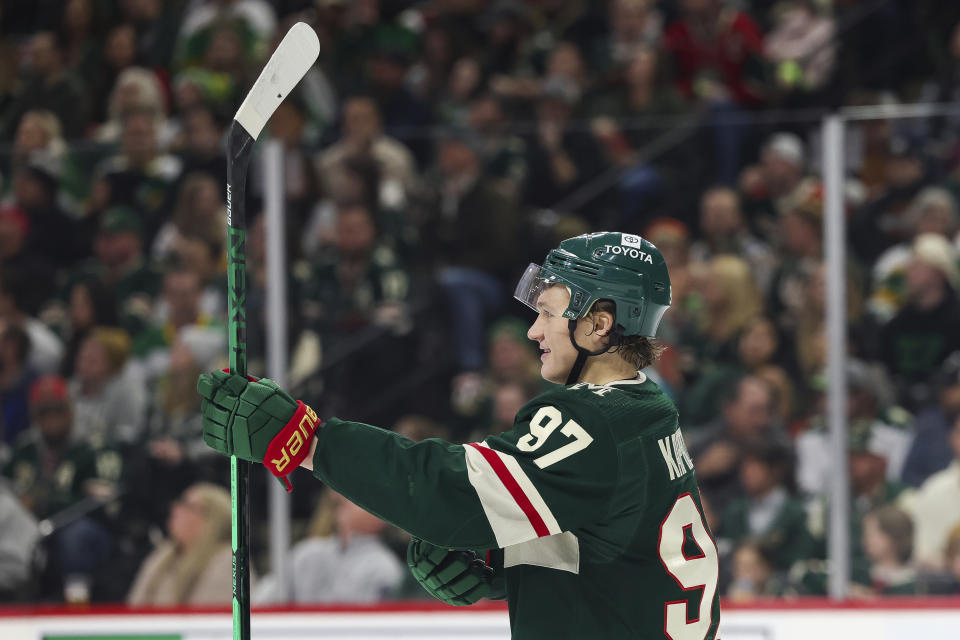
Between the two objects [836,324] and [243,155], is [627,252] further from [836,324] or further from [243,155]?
[836,324]

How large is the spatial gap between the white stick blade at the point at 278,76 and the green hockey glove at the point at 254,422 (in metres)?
0.43

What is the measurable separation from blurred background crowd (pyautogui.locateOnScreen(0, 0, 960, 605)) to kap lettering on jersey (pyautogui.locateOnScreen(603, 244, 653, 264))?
6.01 feet

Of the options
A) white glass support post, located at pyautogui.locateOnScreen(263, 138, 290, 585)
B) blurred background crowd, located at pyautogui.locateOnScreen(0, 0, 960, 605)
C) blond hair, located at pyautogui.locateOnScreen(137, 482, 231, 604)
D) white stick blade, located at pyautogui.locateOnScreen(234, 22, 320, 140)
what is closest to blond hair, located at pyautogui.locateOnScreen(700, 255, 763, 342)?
blurred background crowd, located at pyautogui.locateOnScreen(0, 0, 960, 605)

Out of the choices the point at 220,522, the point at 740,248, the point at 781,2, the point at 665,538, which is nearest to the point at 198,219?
the point at 220,522

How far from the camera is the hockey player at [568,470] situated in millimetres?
1920

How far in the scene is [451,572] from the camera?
7.34 ft

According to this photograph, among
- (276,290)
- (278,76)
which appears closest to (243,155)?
(278,76)

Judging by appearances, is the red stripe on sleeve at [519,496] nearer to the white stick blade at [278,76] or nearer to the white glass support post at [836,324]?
the white stick blade at [278,76]

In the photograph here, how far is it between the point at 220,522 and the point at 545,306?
84.5 inches

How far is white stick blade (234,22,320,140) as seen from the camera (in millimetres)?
2092

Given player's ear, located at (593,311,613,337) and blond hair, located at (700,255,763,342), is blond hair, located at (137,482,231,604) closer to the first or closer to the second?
blond hair, located at (700,255,763,342)

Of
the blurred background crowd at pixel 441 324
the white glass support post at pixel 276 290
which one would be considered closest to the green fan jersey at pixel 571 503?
the blurred background crowd at pixel 441 324

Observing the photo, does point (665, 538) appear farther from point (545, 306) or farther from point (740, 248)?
point (740, 248)

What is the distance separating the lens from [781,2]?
645 cm
